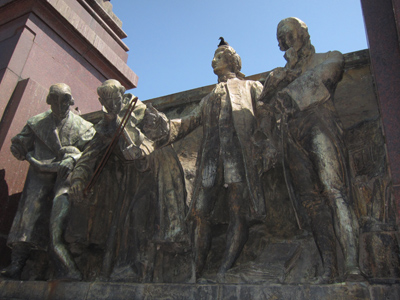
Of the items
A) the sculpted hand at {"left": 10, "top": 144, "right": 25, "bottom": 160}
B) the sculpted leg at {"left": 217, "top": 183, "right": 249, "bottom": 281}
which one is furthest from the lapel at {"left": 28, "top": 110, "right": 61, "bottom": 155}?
the sculpted leg at {"left": 217, "top": 183, "right": 249, "bottom": 281}

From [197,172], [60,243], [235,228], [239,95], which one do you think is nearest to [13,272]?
[60,243]

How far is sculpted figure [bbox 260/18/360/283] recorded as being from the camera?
3346mm

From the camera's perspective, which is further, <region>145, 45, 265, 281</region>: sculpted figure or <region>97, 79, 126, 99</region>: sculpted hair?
<region>97, 79, 126, 99</region>: sculpted hair

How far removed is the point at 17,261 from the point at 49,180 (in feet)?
3.46

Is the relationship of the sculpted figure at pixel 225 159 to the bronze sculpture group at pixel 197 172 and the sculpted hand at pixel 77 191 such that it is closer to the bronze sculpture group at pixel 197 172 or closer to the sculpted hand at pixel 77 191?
the bronze sculpture group at pixel 197 172

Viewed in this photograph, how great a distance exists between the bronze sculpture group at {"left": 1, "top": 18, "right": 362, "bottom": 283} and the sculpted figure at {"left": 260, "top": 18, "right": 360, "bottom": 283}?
0.03 feet

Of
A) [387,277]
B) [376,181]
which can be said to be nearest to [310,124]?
[376,181]

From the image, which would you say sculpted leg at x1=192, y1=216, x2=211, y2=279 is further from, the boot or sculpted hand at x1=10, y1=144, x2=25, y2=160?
sculpted hand at x1=10, y1=144, x2=25, y2=160

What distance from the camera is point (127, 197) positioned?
4887 millimetres

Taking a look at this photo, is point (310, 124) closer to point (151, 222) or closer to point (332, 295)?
point (332, 295)

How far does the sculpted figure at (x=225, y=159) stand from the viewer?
377 cm

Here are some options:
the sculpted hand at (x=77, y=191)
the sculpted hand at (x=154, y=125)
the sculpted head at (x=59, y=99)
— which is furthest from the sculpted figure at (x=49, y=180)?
the sculpted hand at (x=154, y=125)

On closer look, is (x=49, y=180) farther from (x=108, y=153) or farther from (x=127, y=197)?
(x=127, y=197)

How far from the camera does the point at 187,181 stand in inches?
185
